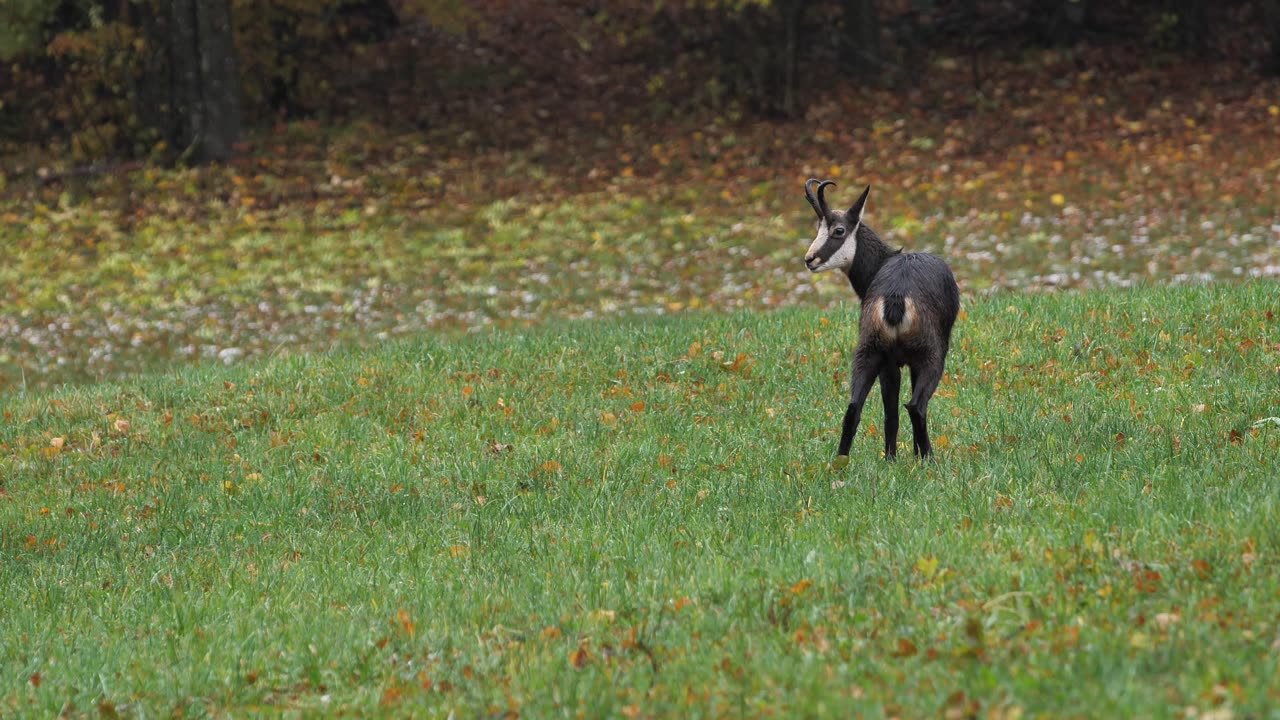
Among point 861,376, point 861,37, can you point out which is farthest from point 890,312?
point 861,37

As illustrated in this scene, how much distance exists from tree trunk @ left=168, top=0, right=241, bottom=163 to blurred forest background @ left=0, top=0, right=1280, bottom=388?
57mm

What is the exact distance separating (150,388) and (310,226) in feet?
35.5

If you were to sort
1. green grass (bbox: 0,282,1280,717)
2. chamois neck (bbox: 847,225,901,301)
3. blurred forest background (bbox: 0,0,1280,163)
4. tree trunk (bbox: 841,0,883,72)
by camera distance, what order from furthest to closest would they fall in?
tree trunk (bbox: 841,0,883,72)
blurred forest background (bbox: 0,0,1280,163)
chamois neck (bbox: 847,225,901,301)
green grass (bbox: 0,282,1280,717)

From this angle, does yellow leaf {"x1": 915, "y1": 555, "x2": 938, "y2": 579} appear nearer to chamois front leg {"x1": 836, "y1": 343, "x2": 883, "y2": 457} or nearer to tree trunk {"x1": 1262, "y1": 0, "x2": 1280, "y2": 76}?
chamois front leg {"x1": 836, "y1": 343, "x2": 883, "y2": 457}

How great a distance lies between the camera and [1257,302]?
1072 centimetres

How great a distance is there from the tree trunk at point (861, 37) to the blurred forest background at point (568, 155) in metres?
0.06

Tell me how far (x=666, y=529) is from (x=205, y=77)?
66.0 ft

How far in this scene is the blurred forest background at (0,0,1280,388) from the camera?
1814cm

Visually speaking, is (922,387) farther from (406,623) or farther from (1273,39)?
(1273,39)

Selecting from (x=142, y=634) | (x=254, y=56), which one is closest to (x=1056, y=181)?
(x=254, y=56)

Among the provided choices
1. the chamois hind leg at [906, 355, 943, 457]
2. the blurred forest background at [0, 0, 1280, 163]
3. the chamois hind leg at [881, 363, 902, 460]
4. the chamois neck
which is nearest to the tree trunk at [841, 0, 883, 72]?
the blurred forest background at [0, 0, 1280, 163]

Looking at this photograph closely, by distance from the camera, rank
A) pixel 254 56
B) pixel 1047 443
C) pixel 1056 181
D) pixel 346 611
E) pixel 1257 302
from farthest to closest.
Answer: pixel 254 56 < pixel 1056 181 < pixel 1257 302 < pixel 1047 443 < pixel 346 611

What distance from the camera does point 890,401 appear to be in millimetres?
7570

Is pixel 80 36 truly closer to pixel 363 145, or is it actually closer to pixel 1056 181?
pixel 363 145
